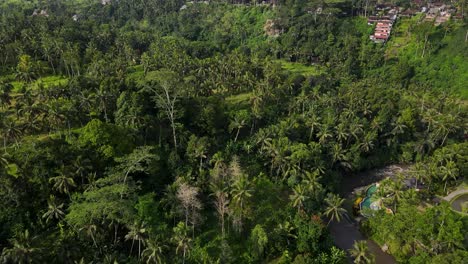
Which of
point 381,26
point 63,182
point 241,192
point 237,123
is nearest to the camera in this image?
point 63,182

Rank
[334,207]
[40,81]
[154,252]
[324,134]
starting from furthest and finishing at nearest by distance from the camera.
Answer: [40,81] → [324,134] → [334,207] → [154,252]

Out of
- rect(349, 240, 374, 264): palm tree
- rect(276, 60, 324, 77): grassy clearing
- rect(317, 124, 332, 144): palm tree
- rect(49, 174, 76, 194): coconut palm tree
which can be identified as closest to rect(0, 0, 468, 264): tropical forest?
rect(349, 240, 374, 264): palm tree

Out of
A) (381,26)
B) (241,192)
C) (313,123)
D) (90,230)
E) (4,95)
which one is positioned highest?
(4,95)

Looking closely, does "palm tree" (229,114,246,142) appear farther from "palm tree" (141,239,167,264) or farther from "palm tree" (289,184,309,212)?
"palm tree" (141,239,167,264)

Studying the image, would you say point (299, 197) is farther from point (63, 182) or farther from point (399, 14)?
point (399, 14)

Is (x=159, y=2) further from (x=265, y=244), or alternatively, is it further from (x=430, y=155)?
(x=265, y=244)

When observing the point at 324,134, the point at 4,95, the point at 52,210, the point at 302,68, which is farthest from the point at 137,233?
the point at 302,68
